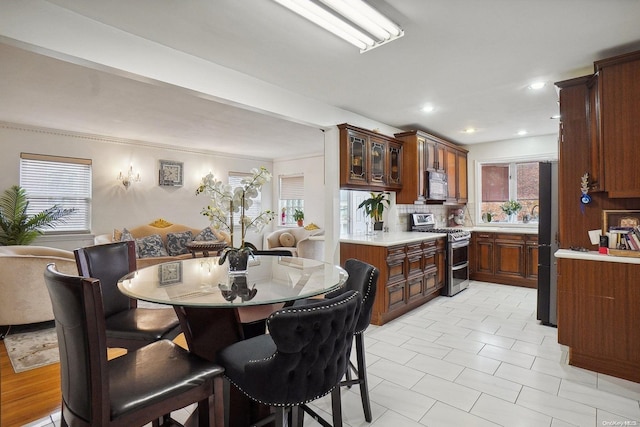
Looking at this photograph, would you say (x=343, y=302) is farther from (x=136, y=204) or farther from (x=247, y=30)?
(x=136, y=204)

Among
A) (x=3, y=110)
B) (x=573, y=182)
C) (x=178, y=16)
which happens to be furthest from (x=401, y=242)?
(x=3, y=110)

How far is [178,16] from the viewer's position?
203cm

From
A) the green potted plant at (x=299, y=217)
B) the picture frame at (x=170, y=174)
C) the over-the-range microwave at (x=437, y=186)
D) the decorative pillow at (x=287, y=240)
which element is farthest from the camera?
the green potted plant at (x=299, y=217)

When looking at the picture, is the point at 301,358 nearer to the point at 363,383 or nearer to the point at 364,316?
the point at 364,316

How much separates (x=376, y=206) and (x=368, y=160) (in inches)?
32.9

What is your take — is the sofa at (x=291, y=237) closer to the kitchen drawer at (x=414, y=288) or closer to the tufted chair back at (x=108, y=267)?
the kitchen drawer at (x=414, y=288)

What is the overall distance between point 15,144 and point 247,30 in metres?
4.75

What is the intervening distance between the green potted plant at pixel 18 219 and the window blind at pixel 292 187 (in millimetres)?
4517

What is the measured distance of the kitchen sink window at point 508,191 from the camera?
18.5 feet

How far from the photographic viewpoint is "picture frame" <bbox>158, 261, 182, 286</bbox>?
184 cm

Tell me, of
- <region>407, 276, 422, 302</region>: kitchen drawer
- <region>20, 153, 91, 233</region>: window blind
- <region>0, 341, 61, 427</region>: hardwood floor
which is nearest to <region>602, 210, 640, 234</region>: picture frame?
<region>407, 276, 422, 302</region>: kitchen drawer

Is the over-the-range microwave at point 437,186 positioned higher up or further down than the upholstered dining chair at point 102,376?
higher up

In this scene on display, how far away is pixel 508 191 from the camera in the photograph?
19.2ft

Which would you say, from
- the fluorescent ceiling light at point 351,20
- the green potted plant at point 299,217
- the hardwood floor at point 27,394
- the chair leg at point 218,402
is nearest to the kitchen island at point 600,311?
the fluorescent ceiling light at point 351,20
